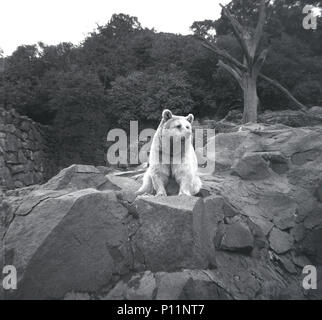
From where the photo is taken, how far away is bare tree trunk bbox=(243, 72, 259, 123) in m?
14.3

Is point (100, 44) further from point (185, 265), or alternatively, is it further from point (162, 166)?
point (185, 265)

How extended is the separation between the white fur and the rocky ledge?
1.23 ft

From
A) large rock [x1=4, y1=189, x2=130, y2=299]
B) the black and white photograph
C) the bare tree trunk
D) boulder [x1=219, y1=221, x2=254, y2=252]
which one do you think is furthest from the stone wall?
boulder [x1=219, y1=221, x2=254, y2=252]

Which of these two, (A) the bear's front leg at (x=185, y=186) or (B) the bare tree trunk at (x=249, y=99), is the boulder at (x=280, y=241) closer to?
(A) the bear's front leg at (x=185, y=186)

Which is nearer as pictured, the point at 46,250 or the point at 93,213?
the point at 46,250

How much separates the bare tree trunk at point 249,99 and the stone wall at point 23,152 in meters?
7.12

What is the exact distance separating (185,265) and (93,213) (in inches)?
59.4

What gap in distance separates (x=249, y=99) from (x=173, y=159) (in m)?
9.02

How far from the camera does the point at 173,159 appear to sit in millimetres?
6367

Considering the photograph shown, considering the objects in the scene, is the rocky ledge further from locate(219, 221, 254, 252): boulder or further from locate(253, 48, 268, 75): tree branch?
locate(253, 48, 268, 75): tree branch

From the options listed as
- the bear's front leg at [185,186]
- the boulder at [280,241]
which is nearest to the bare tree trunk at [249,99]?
the boulder at [280,241]

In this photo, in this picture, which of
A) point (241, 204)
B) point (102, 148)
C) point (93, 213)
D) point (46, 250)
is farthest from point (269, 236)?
point (102, 148)

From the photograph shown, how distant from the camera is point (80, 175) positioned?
307 inches

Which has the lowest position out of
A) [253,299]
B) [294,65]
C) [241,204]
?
[253,299]
